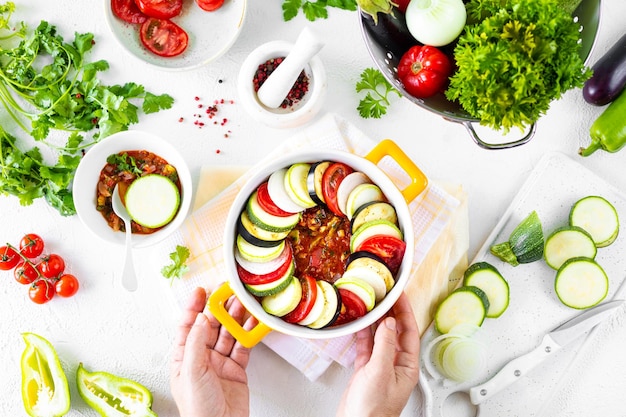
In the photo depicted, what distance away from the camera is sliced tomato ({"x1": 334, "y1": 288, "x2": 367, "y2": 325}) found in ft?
4.83

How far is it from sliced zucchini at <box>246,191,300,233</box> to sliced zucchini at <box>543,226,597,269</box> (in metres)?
0.81

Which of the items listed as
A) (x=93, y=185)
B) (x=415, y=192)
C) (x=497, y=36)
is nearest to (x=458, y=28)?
(x=497, y=36)

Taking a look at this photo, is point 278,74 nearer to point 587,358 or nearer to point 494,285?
point 494,285

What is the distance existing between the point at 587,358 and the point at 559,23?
108 cm

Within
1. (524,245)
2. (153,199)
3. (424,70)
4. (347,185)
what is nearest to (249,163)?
(153,199)

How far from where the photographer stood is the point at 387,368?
1554mm

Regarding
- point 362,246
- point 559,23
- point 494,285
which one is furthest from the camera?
point 494,285

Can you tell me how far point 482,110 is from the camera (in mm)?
1333

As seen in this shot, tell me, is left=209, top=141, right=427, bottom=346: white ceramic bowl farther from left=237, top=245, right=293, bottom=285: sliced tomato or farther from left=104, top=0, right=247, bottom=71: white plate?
left=104, top=0, right=247, bottom=71: white plate

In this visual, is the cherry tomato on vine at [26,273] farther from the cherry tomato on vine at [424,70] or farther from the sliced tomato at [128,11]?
the cherry tomato on vine at [424,70]

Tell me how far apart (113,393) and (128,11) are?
116cm

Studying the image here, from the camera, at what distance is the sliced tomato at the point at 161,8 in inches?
67.9

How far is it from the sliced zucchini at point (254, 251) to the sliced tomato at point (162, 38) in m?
0.63

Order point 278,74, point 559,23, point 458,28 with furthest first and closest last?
point 278,74 < point 458,28 < point 559,23
